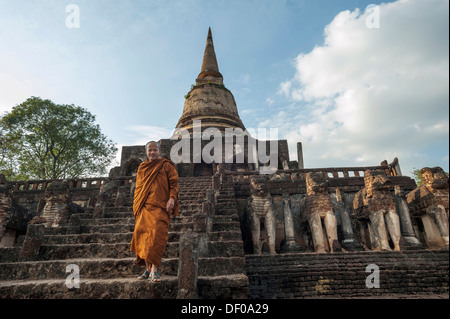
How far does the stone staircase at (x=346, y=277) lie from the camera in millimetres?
4379

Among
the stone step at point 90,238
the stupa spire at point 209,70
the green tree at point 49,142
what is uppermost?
the stupa spire at point 209,70

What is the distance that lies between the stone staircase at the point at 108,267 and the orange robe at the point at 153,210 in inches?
13.6

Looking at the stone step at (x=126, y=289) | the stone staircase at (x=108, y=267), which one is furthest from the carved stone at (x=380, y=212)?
the stone step at (x=126, y=289)

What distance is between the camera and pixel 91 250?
14.3 ft

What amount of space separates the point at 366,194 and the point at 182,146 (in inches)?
427

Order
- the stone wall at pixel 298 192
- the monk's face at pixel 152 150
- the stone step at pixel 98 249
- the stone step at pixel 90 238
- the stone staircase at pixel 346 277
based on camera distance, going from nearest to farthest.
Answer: the monk's face at pixel 152 150 → the stone step at pixel 98 249 → the stone staircase at pixel 346 277 → the stone step at pixel 90 238 → the stone wall at pixel 298 192

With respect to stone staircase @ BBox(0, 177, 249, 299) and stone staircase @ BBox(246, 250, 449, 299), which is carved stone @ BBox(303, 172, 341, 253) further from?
stone staircase @ BBox(0, 177, 249, 299)

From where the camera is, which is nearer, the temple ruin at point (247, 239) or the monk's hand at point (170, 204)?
the temple ruin at point (247, 239)

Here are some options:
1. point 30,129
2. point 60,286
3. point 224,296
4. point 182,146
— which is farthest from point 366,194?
point 30,129

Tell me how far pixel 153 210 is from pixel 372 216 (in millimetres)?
5420

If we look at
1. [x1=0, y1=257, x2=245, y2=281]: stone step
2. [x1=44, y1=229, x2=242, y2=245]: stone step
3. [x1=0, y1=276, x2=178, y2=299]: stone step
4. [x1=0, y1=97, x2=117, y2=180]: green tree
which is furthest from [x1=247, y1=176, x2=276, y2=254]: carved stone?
[x1=0, y1=97, x2=117, y2=180]: green tree

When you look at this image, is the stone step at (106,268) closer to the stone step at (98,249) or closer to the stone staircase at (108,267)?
the stone staircase at (108,267)

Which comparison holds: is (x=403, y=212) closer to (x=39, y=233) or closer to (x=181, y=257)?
(x=181, y=257)

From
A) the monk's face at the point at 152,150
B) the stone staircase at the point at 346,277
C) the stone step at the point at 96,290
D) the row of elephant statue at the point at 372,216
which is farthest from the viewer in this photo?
the row of elephant statue at the point at 372,216
